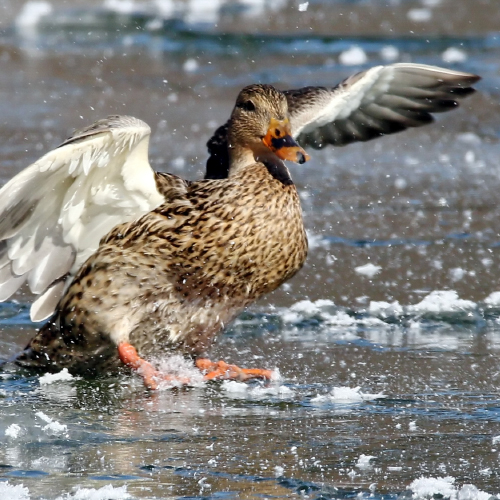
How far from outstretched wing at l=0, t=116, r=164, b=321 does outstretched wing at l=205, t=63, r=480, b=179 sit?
0.94 meters

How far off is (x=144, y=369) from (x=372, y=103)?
236 centimetres

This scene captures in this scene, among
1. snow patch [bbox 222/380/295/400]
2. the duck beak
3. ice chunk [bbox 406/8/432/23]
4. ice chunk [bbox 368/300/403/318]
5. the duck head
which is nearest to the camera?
snow patch [bbox 222/380/295/400]

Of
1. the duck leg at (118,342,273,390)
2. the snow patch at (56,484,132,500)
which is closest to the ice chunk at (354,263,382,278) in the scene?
the duck leg at (118,342,273,390)

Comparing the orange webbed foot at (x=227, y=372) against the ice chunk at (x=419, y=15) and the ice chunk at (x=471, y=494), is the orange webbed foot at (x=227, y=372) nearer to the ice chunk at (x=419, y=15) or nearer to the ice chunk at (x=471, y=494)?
the ice chunk at (x=471, y=494)

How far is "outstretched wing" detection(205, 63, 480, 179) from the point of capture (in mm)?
5758

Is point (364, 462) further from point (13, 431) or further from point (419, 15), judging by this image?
point (419, 15)

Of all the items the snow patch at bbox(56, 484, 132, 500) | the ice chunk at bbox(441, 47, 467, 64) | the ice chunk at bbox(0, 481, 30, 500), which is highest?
the ice chunk at bbox(441, 47, 467, 64)

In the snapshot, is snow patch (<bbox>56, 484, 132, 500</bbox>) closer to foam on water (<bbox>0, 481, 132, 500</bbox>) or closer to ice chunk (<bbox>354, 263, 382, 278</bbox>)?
foam on water (<bbox>0, 481, 132, 500</bbox>)

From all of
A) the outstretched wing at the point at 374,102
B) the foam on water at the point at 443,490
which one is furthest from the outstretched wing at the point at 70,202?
the foam on water at the point at 443,490

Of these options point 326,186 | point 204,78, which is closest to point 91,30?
point 204,78

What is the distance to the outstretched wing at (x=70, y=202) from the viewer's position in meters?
4.29

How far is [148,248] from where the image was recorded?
4688 mm

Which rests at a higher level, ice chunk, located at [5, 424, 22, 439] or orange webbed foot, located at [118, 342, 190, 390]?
ice chunk, located at [5, 424, 22, 439]

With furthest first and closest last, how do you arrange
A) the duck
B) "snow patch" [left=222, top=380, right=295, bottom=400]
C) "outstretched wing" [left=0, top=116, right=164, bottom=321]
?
the duck → "outstretched wing" [left=0, top=116, right=164, bottom=321] → "snow patch" [left=222, top=380, right=295, bottom=400]
